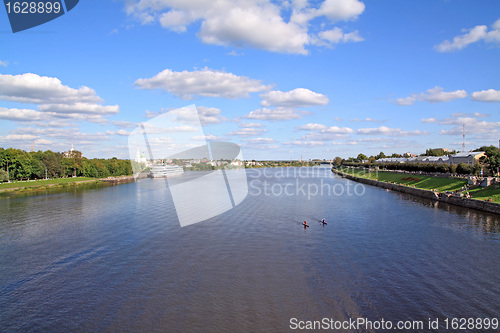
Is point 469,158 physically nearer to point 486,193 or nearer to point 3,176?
point 486,193

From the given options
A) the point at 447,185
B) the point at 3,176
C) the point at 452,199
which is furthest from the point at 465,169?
the point at 3,176

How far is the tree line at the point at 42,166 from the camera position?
83.8m

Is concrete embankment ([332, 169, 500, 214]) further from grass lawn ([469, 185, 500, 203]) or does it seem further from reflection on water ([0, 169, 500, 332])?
reflection on water ([0, 169, 500, 332])

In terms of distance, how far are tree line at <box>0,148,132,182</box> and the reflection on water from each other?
60721mm

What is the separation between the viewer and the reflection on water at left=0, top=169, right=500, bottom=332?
14867mm

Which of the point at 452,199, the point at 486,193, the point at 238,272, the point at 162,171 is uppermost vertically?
the point at 162,171

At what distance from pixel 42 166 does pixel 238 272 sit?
9645cm

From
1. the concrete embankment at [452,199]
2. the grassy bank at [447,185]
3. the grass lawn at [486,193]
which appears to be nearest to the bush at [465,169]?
the grassy bank at [447,185]

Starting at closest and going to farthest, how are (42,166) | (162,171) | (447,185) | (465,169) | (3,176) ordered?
(447,185), (465,169), (3,176), (42,166), (162,171)

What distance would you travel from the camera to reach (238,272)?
1986cm

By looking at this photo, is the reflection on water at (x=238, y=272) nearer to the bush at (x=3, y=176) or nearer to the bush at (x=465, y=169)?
the bush at (x=465, y=169)

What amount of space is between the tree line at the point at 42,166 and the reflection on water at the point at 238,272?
199ft

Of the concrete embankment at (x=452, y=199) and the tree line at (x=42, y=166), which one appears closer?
the concrete embankment at (x=452, y=199)

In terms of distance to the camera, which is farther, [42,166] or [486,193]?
[42,166]
